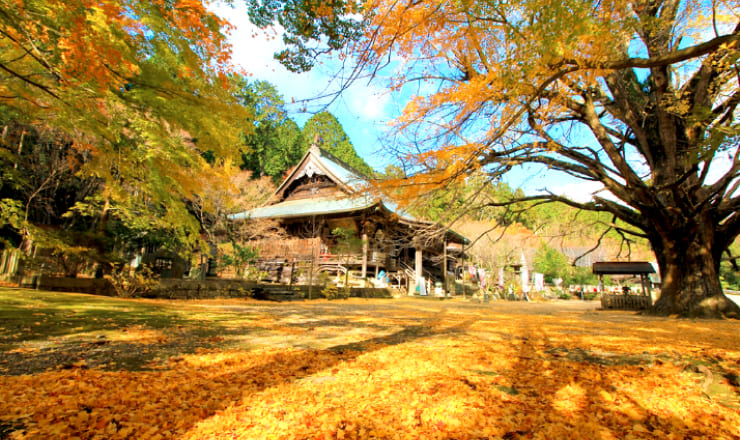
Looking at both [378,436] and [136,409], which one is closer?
[378,436]

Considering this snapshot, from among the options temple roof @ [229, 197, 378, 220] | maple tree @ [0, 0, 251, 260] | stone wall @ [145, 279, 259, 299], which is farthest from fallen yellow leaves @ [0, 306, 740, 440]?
temple roof @ [229, 197, 378, 220]

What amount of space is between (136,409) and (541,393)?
6.74 feet

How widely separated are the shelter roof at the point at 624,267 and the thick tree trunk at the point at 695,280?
206 inches

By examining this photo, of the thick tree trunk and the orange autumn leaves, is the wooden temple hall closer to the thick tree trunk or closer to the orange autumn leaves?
the thick tree trunk

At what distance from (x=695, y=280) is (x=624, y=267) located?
5.81 meters

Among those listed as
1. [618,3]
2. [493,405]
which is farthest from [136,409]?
[618,3]

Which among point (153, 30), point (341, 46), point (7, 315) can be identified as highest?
point (153, 30)

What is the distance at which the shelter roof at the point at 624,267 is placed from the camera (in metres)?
13.3

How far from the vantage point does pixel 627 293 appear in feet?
44.1

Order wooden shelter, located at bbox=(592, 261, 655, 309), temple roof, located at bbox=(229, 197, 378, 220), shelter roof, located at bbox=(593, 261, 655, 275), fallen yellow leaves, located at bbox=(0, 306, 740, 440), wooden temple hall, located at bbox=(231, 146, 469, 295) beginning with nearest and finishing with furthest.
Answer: fallen yellow leaves, located at bbox=(0, 306, 740, 440) < wooden shelter, located at bbox=(592, 261, 655, 309) < shelter roof, located at bbox=(593, 261, 655, 275) < temple roof, located at bbox=(229, 197, 378, 220) < wooden temple hall, located at bbox=(231, 146, 469, 295)

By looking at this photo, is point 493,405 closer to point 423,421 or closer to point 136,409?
point 423,421

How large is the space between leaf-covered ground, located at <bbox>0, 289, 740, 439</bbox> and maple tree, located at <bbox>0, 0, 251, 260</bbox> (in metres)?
1.92

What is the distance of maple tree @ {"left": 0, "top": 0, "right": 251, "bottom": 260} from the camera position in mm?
3377

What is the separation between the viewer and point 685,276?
8.36 metres
